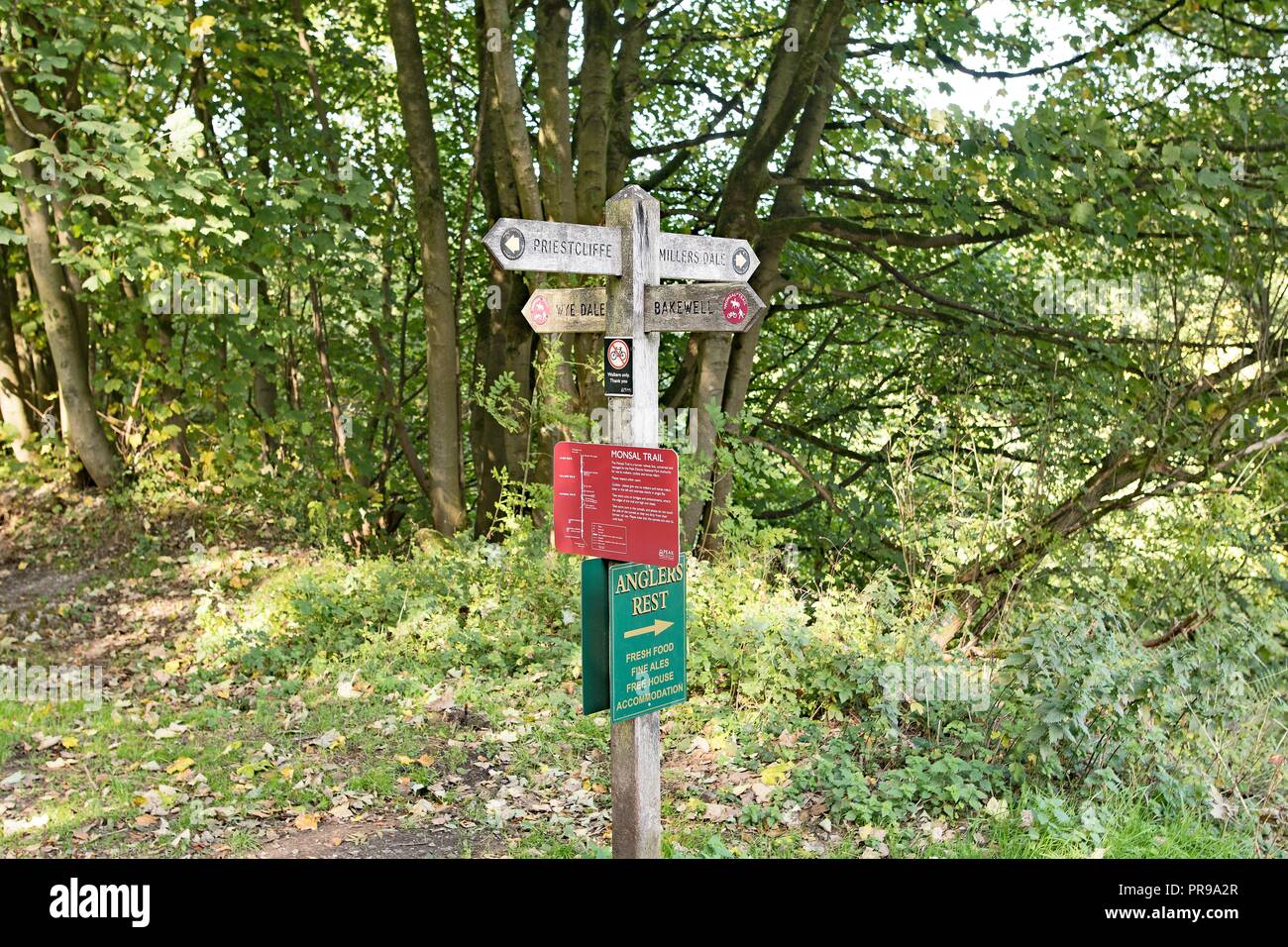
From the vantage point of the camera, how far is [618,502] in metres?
4.34

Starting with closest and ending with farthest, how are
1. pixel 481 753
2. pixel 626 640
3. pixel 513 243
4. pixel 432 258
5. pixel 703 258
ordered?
1. pixel 513 243
2. pixel 626 640
3. pixel 703 258
4. pixel 481 753
5. pixel 432 258

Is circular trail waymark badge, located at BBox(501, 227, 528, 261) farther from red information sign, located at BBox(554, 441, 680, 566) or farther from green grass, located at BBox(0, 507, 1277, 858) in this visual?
green grass, located at BBox(0, 507, 1277, 858)

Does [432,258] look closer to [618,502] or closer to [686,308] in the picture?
[686,308]

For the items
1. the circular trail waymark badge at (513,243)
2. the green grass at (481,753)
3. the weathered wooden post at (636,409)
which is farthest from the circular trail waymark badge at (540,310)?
the green grass at (481,753)

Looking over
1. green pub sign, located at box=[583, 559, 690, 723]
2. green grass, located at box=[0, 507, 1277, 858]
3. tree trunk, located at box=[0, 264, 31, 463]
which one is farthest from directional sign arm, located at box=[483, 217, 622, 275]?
tree trunk, located at box=[0, 264, 31, 463]

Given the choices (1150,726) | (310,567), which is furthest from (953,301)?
(310,567)

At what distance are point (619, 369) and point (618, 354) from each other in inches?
2.5

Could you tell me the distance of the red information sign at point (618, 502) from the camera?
4.22 metres

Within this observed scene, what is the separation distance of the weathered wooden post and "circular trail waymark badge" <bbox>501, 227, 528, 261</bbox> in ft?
1.38

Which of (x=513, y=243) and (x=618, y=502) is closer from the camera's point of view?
(x=513, y=243)

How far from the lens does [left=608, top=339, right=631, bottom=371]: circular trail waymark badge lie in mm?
4375

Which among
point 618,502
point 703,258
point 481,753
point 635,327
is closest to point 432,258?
point 481,753

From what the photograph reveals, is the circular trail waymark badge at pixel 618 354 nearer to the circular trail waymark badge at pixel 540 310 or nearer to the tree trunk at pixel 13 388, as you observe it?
the circular trail waymark badge at pixel 540 310

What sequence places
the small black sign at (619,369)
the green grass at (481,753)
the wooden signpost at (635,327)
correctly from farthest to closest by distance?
1. the green grass at (481,753)
2. the small black sign at (619,369)
3. the wooden signpost at (635,327)
